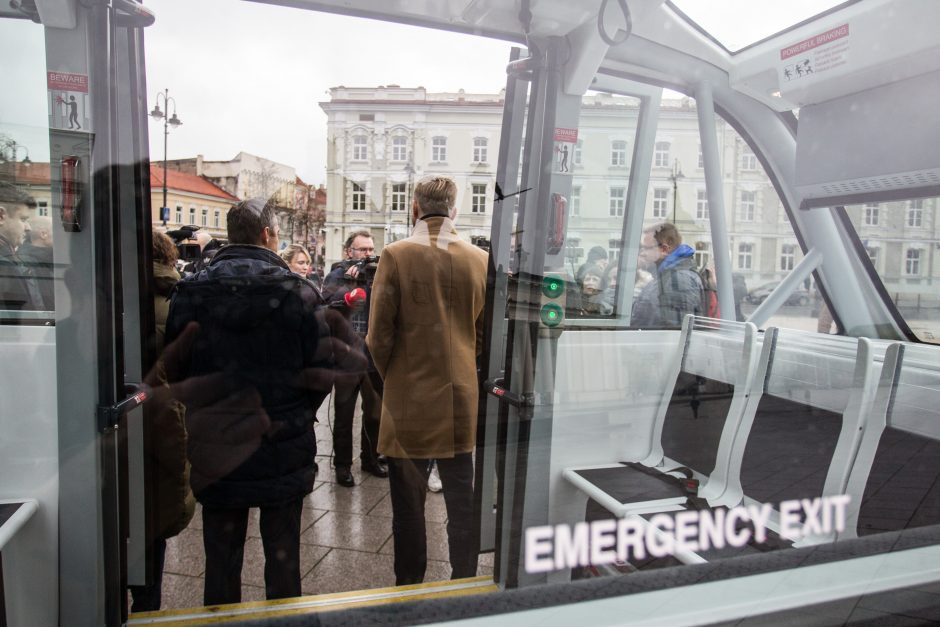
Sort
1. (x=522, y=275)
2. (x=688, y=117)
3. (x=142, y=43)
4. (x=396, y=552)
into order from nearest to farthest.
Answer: (x=142, y=43), (x=522, y=275), (x=396, y=552), (x=688, y=117)

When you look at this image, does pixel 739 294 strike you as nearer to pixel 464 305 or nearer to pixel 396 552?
pixel 464 305

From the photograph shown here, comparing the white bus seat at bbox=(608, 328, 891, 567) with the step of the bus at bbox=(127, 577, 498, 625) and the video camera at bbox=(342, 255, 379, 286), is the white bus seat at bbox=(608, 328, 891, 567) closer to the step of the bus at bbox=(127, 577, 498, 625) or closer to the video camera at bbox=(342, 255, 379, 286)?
the step of the bus at bbox=(127, 577, 498, 625)

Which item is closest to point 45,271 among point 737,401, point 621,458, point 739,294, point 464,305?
point 464,305

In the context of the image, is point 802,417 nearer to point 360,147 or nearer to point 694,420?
point 694,420

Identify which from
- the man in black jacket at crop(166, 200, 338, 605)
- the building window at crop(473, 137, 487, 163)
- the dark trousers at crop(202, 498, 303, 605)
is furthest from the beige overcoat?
the dark trousers at crop(202, 498, 303, 605)

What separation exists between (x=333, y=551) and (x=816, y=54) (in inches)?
108

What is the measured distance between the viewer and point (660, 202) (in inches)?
121

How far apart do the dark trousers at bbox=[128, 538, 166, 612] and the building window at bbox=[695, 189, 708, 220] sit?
2.54 m

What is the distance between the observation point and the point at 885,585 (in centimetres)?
87

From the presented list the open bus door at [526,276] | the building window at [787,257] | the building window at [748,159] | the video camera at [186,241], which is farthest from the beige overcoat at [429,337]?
the building window at [787,257]

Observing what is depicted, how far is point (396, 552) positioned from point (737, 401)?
A: 4.74 ft

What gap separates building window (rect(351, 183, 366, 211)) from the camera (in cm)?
194

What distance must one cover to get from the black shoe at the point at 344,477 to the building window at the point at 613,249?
1.87m

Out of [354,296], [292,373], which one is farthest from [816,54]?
[292,373]
